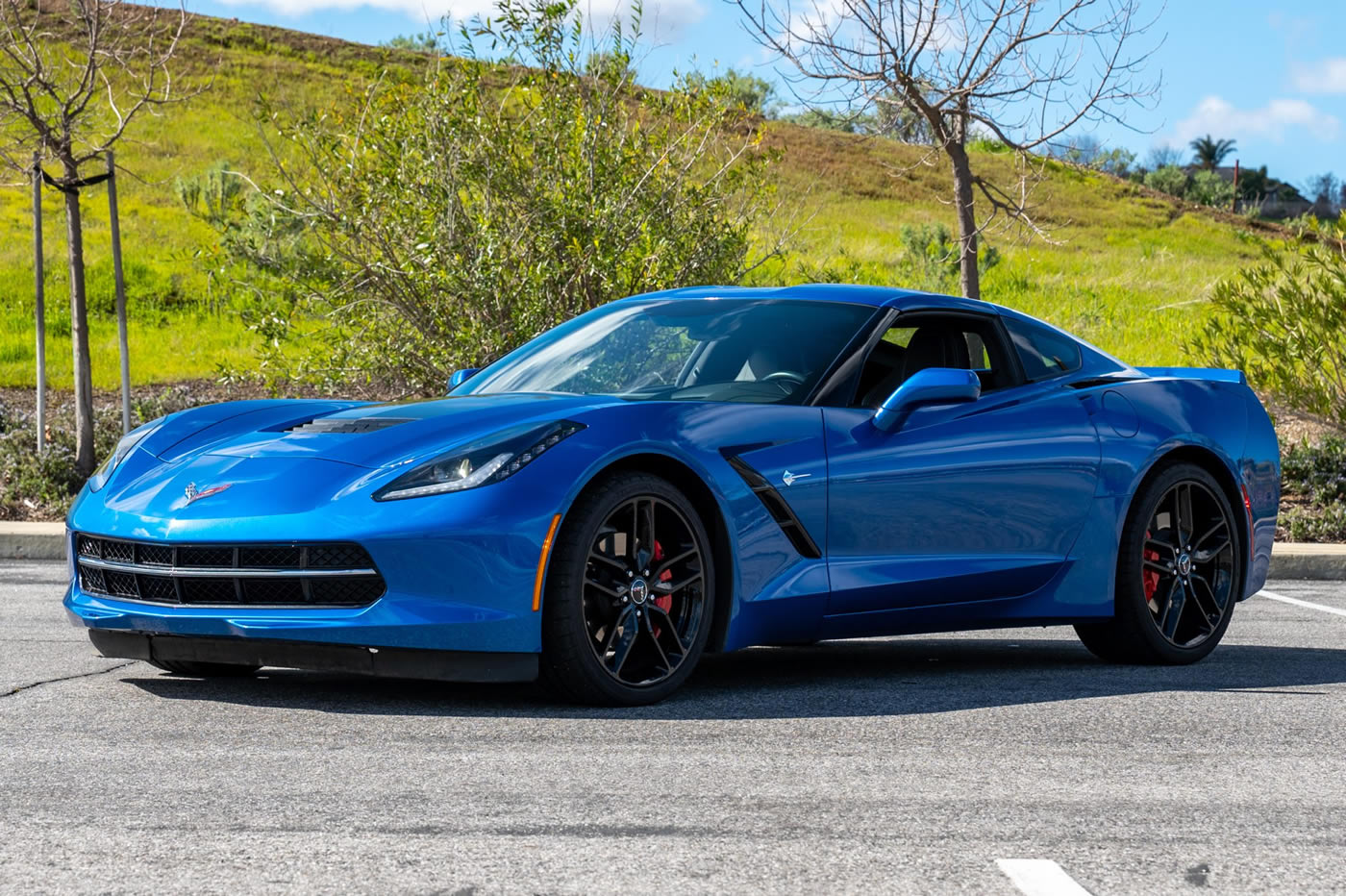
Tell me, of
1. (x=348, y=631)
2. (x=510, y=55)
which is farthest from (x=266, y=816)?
(x=510, y=55)

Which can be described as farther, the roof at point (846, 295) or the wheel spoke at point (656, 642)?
the roof at point (846, 295)

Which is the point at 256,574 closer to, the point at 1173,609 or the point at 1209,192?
the point at 1173,609

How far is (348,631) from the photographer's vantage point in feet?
16.7

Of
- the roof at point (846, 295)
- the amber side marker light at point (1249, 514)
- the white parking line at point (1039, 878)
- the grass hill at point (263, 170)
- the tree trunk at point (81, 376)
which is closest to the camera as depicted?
the white parking line at point (1039, 878)

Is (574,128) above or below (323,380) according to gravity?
above

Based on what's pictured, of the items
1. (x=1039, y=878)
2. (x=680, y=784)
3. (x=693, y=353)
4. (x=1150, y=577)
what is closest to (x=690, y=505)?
(x=693, y=353)

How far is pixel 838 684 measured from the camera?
6.27m

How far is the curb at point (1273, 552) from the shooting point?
1218 cm

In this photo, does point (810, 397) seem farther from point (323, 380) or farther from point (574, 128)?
point (323, 380)

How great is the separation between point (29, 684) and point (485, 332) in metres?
8.18

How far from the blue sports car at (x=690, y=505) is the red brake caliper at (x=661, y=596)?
0.05 ft

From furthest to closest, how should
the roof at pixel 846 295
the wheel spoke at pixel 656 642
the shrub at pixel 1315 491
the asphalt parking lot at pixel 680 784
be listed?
the shrub at pixel 1315 491, the roof at pixel 846 295, the wheel spoke at pixel 656 642, the asphalt parking lot at pixel 680 784

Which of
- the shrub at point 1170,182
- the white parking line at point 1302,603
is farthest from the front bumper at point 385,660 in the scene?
the shrub at point 1170,182

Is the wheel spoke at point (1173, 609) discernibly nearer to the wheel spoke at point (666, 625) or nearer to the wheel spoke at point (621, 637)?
the wheel spoke at point (666, 625)
